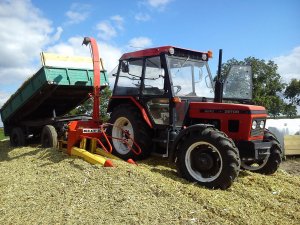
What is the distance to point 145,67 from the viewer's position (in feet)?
22.6

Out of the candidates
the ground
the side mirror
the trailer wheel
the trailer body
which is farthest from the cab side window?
the ground

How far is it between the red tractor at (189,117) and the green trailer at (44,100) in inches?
76.8

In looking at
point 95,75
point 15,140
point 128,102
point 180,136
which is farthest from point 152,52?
point 15,140

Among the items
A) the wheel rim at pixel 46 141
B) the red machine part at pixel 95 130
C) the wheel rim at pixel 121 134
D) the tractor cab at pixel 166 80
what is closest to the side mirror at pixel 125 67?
the tractor cab at pixel 166 80

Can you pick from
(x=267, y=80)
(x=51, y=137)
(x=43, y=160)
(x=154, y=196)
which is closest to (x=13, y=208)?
(x=154, y=196)

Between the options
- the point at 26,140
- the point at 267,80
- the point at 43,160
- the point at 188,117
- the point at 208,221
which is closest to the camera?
the point at 208,221

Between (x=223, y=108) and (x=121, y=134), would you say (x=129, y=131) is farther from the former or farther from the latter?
(x=223, y=108)

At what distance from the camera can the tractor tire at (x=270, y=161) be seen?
21.1ft

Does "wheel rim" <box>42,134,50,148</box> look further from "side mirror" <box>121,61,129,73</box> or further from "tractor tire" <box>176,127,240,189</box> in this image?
"tractor tire" <box>176,127,240,189</box>

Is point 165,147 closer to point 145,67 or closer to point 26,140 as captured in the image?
point 145,67

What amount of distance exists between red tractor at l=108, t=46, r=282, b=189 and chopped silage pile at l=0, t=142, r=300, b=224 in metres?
0.41

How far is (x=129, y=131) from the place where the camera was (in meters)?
7.22

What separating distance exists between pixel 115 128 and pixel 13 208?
3112 millimetres

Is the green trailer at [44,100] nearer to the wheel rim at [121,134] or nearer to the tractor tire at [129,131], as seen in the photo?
the tractor tire at [129,131]
